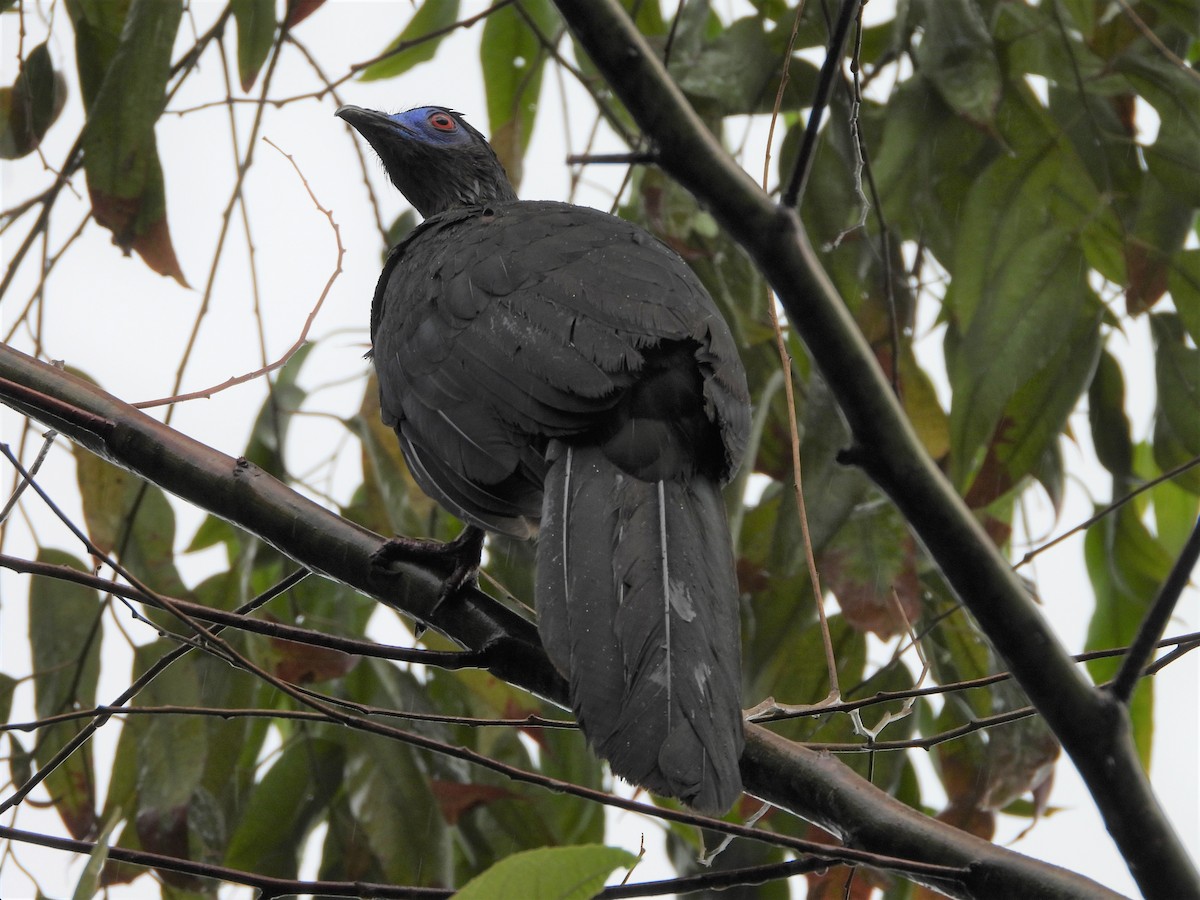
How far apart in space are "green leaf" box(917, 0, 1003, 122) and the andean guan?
0.97 metres

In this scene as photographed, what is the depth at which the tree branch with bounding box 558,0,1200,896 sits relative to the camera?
1.47 m

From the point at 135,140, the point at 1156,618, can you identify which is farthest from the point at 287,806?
the point at 1156,618

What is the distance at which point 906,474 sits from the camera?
1.53 meters

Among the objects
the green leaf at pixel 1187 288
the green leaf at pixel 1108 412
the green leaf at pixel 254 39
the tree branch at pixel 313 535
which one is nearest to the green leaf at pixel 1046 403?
the green leaf at pixel 1187 288

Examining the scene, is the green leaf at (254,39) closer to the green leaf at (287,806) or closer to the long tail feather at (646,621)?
the long tail feather at (646,621)

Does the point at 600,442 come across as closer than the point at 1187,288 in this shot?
Yes

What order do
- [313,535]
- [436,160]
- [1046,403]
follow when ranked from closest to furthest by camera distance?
[313,535]
[1046,403]
[436,160]

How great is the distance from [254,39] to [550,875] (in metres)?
2.68

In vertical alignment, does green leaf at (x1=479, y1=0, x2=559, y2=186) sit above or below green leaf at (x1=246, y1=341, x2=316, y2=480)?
above

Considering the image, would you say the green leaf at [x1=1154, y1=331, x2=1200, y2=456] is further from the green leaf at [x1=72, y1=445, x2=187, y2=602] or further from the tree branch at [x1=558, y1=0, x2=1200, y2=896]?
the green leaf at [x1=72, y1=445, x2=187, y2=602]

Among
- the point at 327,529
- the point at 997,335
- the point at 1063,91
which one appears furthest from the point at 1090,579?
the point at 327,529

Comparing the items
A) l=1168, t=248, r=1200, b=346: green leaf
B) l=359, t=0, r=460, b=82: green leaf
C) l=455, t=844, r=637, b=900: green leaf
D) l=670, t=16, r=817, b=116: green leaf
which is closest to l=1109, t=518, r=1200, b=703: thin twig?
l=455, t=844, r=637, b=900: green leaf

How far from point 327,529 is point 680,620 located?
93 cm

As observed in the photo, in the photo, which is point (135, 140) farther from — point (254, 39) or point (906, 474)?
point (906, 474)
